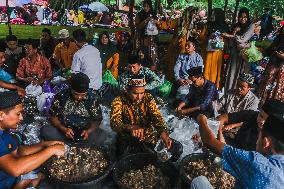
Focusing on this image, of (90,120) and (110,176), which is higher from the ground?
(90,120)

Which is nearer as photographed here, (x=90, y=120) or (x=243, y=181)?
(x=243, y=181)

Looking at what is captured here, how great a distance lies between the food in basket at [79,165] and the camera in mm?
3555

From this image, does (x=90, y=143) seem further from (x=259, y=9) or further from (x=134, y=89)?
(x=259, y=9)

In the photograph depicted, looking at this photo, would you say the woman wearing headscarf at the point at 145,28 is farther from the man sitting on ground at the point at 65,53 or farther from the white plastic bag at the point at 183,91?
the white plastic bag at the point at 183,91

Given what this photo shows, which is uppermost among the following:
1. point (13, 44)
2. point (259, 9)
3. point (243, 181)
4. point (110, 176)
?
point (259, 9)

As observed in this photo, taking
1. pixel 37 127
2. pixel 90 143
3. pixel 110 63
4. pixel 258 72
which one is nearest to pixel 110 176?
pixel 90 143

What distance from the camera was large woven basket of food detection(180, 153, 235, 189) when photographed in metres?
3.52

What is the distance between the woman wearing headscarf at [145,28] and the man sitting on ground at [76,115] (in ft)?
12.3

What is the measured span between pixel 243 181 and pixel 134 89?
209 cm

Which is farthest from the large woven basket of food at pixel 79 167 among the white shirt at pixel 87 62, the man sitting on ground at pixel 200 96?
the white shirt at pixel 87 62

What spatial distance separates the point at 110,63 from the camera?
22.4ft

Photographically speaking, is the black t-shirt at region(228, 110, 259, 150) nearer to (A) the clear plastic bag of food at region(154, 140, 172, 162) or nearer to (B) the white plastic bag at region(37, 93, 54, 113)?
(A) the clear plastic bag of food at region(154, 140, 172, 162)

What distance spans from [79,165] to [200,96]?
2.27m

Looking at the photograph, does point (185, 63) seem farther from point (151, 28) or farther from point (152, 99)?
point (152, 99)
